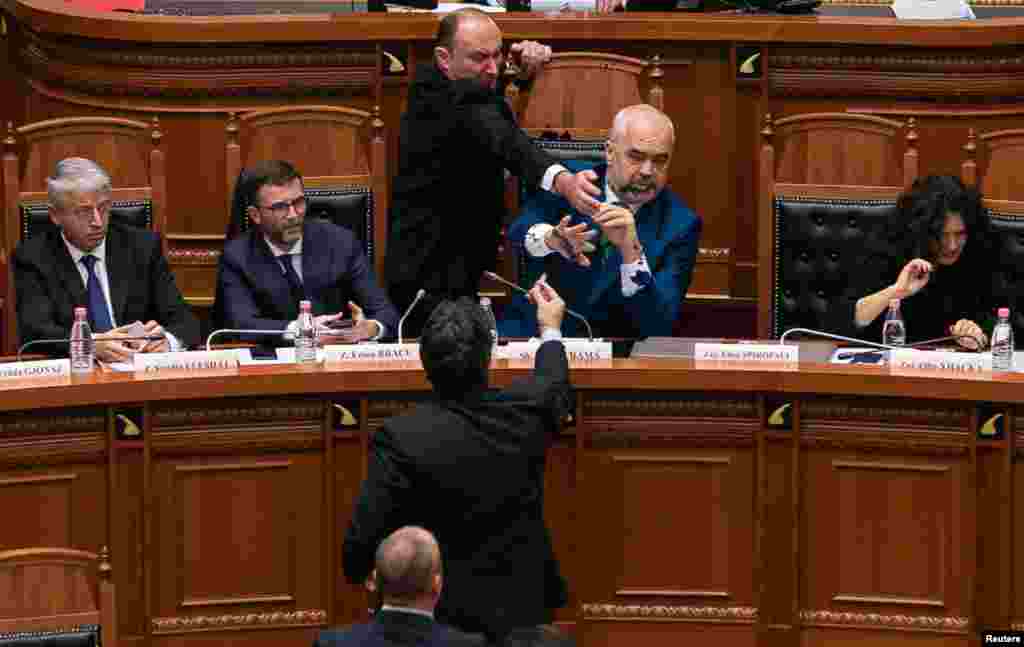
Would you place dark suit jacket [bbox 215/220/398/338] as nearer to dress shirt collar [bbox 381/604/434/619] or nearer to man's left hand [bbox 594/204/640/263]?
man's left hand [bbox 594/204/640/263]

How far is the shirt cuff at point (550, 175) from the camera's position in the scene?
5.87m

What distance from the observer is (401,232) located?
20.7ft

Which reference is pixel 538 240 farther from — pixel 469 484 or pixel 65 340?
pixel 469 484

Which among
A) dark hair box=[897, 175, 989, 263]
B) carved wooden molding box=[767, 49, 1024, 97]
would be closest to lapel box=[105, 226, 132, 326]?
dark hair box=[897, 175, 989, 263]

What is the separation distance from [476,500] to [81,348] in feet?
3.85

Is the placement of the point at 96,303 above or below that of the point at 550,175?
below

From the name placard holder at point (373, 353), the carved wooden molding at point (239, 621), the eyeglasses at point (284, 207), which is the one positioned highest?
the eyeglasses at point (284, 207)

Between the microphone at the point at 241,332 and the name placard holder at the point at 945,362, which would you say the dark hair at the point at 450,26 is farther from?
the name placard holder at the point at 945,362

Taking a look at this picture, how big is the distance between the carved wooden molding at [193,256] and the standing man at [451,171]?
0.84m

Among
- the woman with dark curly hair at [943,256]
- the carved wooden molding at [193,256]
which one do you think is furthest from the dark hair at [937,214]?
the carved wooden molding at [193,256]

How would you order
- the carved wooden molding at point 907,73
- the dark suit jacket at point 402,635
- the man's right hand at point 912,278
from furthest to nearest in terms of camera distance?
the carved wooden molding at point 907,73 < the man's right hand at point 912,278 < the dark suit jacket at point 402,635

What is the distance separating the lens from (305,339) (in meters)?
5.34

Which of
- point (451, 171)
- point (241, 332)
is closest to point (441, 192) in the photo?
point (451, 171)

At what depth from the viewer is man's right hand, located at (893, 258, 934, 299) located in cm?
553
